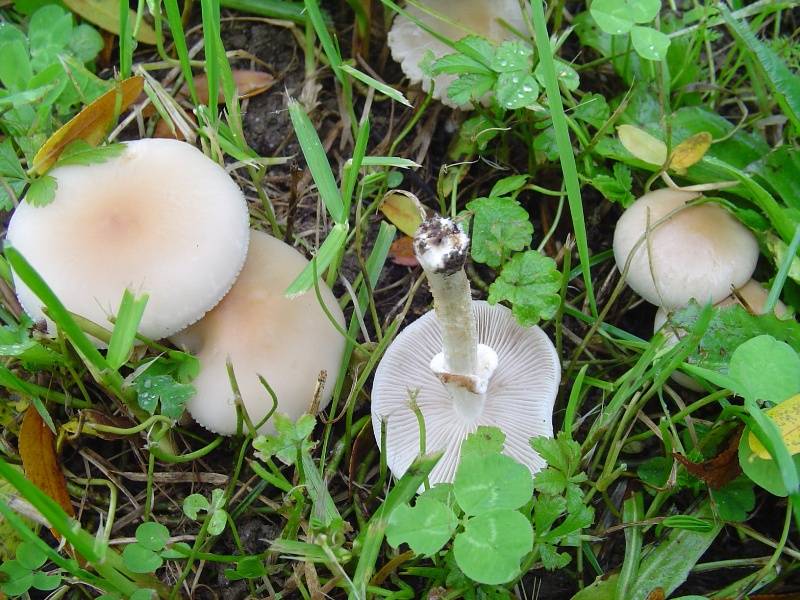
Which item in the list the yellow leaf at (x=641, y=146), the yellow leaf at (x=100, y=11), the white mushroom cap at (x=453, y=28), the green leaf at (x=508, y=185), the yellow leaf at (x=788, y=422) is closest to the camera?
the yellow leaf at (x=788, y=422)

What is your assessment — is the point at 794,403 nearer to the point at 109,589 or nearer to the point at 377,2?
the point at 109,589

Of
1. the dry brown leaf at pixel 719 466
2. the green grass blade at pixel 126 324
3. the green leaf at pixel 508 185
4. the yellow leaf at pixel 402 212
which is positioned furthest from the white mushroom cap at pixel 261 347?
the dry brown leaf at pixel 719 466

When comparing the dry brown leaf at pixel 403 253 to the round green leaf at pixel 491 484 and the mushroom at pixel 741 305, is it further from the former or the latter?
the round green leaf at pixel 491 484

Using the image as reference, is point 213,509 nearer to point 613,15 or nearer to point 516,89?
point 516,89

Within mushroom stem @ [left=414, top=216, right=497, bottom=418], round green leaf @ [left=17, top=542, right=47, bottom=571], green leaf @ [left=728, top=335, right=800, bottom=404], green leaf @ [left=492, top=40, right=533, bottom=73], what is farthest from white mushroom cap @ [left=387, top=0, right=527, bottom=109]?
round green leaf @ [left=17, top=542, right=47, bottom=571]

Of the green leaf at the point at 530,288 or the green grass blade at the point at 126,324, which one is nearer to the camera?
the green grass blade at the point at 126,324

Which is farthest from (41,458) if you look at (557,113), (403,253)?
(557,113)

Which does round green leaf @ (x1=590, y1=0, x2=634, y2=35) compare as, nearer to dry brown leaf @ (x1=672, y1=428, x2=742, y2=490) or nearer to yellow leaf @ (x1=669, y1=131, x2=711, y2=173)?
yellow leaf @ (x1=669, y1=131, x2=711, y2=173)
